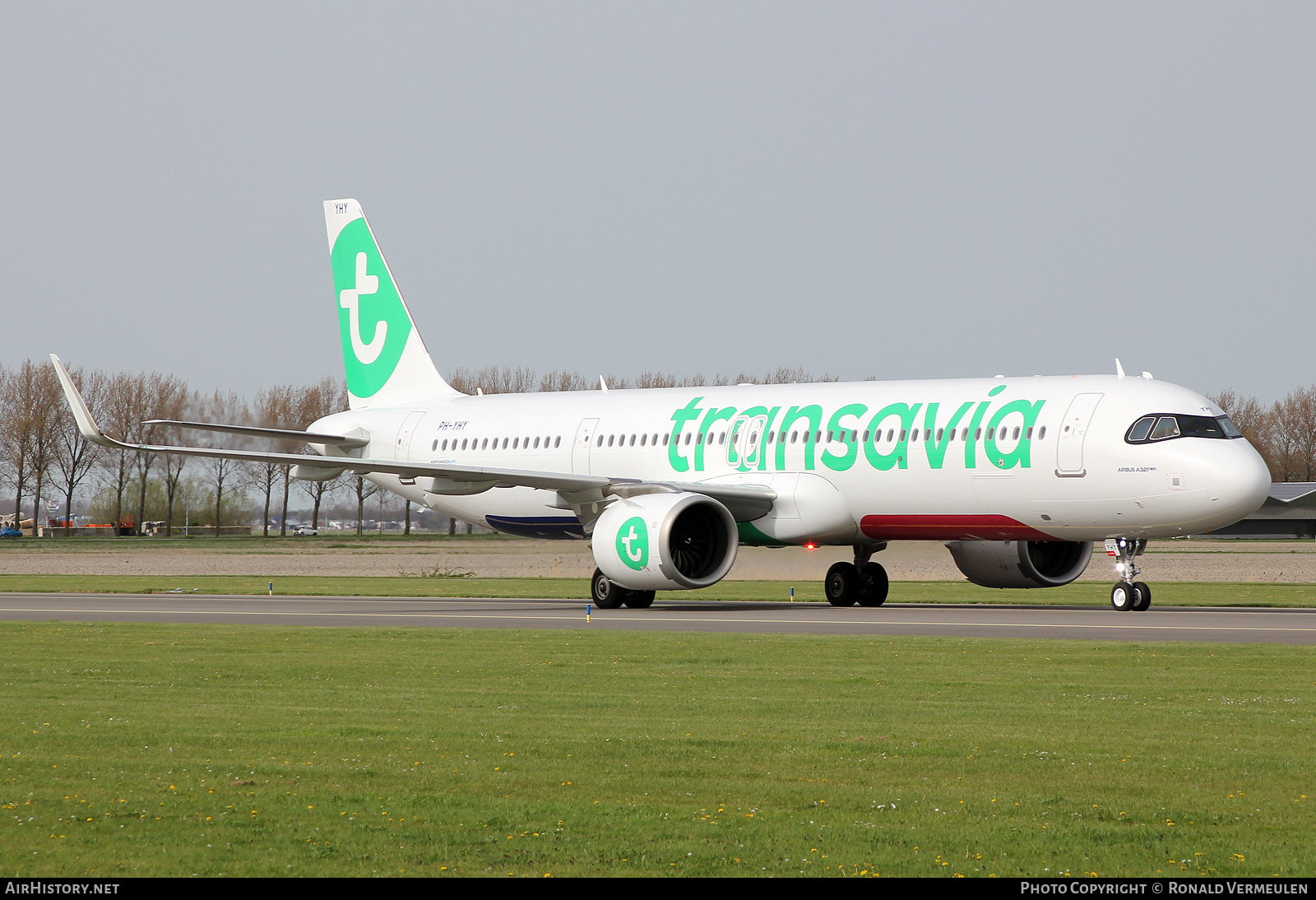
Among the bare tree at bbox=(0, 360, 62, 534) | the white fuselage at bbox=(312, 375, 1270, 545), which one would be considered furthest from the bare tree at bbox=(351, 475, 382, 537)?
the white fuselage at bbox=(312, 375, 1270, 545)

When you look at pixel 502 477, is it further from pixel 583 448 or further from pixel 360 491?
pixel 360 491

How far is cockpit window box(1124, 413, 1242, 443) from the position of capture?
2316 cm

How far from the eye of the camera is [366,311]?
35125mm

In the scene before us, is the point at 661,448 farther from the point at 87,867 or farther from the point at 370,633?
the point at 87,867

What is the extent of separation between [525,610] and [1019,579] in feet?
30.3

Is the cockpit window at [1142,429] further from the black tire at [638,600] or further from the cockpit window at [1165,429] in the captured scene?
the black tire at [638,600]

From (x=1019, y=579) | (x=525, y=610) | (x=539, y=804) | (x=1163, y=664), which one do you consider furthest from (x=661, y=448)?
(x=539, y=804)

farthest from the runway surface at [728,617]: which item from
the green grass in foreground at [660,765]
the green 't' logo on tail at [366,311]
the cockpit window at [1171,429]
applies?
the green 't' logo on tail at [366,311]

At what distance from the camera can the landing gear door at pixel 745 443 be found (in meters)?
27.4

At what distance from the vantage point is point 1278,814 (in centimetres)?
750

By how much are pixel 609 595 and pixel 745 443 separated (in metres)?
3.79

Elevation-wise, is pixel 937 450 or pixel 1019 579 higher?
pixel 937 450

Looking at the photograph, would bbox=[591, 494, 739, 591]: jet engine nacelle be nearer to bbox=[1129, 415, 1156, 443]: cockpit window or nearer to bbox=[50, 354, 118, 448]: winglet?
bbox=[1129, 415, 1156, 443]: cockpit window

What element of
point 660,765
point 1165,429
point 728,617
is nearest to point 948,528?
point 1165,429
